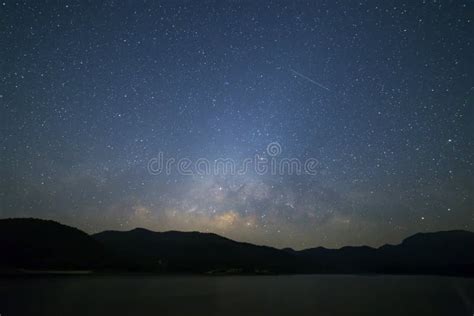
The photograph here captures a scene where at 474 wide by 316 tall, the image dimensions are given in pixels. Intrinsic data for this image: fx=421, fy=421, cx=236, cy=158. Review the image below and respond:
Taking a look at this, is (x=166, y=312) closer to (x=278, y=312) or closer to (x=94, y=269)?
(x=278, y=312)

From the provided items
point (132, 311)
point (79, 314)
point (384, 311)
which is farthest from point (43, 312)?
point (384, 311)

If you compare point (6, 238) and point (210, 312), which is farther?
point (6, 238)

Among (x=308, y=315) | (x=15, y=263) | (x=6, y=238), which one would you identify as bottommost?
(x=308, y=315)

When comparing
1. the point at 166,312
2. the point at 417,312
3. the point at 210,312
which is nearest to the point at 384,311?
the point at 417,312

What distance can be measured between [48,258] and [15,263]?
69.2 feet

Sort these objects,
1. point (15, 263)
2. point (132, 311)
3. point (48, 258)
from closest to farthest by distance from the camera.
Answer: point (132, 311), point (15, 263), point (48, 258)

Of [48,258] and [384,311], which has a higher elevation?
[48,258]

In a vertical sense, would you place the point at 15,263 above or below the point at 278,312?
above

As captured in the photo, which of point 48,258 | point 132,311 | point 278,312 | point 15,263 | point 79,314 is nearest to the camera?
point 79,314

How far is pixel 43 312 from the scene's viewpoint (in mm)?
36969

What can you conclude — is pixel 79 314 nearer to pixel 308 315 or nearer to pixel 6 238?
pixel 308 315

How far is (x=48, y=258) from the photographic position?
624 feet

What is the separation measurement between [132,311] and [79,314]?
520 centimetres

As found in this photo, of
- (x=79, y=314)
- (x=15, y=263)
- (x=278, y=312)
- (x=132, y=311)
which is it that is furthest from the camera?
(x=15, y=263)
